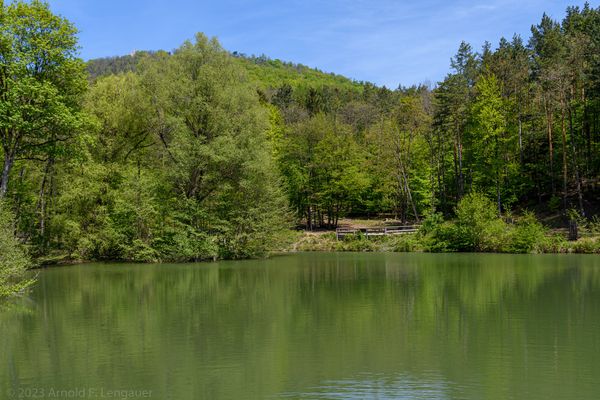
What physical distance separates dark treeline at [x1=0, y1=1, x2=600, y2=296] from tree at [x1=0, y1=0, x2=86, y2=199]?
0.08 metres

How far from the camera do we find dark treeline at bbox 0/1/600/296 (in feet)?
86.5

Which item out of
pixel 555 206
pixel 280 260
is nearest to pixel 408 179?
pixel 555 206

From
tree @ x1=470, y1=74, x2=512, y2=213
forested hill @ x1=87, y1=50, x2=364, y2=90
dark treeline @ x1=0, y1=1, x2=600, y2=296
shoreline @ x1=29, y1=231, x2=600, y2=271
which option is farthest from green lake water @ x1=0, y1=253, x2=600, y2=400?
forested hill @ x1=87, y1=50, x2=364, y2=90

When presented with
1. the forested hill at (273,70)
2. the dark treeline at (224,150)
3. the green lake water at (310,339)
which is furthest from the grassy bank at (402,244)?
the forested hill at (273,70)

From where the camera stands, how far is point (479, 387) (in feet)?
28.6

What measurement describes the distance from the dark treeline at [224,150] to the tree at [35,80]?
8 cm

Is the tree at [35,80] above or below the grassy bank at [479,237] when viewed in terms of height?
above

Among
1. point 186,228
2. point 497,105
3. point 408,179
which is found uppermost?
point 497,105

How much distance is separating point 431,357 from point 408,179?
41.6 m

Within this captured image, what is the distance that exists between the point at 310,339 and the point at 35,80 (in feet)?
61.6

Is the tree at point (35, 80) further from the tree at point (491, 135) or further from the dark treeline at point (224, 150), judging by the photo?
the tree at point (491, 135)

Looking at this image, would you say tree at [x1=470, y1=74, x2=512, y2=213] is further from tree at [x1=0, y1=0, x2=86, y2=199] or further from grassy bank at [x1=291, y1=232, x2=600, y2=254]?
tree at [x1=0, y1=0, x2=86, y2=199]

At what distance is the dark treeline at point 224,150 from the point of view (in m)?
26.4

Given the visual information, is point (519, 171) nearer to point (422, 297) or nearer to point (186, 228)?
point (186, 228)
